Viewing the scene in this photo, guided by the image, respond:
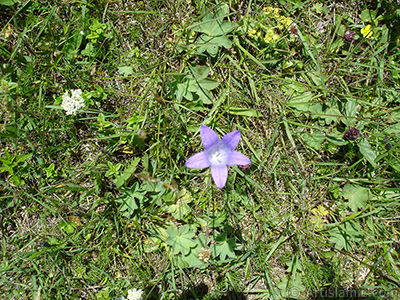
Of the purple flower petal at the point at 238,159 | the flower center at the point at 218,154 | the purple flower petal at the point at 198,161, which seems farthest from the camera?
the flower center at the point at 218,154

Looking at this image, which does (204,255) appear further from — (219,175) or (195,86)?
(195,86)

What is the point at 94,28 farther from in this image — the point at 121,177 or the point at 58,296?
the point at 58,296

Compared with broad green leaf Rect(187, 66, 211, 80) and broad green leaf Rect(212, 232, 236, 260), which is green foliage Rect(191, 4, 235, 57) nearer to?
broad green leaf Rect(187, 66, 211, 80)

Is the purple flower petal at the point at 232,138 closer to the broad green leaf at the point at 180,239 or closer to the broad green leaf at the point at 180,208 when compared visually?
the broad green leaf at the point at 180,208

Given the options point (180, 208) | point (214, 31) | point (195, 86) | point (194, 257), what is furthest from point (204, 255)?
point (214, 31)

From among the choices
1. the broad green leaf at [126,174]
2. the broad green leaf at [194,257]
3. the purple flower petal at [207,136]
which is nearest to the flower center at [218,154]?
the purple flower petal at [207,136]
